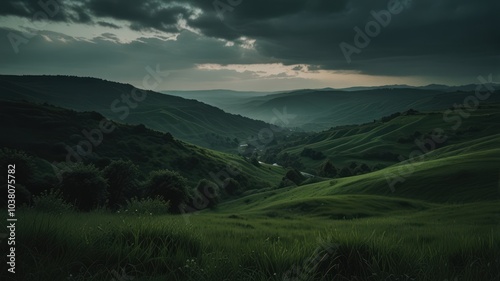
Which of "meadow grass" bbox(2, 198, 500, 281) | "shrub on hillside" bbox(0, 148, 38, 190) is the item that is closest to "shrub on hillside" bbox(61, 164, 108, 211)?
"shrub on hillside" bbox(0, 148, 38, 190)

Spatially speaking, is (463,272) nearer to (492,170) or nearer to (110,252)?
(110,252)

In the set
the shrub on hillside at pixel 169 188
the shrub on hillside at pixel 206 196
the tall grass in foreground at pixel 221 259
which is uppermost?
the tall grass in foreground at pixel 221 259

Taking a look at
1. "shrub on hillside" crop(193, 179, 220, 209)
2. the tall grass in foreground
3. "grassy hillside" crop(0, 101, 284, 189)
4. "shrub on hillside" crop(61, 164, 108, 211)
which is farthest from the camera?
"grassy hillside" crop(0, 101, 284, 189)

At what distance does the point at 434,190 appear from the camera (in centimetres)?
7475

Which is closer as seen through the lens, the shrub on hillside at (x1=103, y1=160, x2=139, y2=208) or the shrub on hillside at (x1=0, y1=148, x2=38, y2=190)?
the shrub on hillside at (x1=0, y1=148, x2=38, y2=190)

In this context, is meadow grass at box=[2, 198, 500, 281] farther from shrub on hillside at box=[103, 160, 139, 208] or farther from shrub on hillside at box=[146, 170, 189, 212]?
shrub on hillside at box=[103, 160, 139, 208]

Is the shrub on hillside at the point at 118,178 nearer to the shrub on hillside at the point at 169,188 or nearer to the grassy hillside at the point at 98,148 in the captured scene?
the shrub on hillside at the point at 169,188

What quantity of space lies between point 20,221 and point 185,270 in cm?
320

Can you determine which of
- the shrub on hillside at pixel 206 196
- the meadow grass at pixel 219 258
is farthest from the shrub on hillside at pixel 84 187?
the meadow grass at pixel 219 258

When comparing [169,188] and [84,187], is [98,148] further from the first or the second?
[84,187]

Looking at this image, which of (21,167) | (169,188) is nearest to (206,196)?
(169,188)

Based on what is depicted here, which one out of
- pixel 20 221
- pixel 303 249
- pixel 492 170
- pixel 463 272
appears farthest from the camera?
pixel 492 170

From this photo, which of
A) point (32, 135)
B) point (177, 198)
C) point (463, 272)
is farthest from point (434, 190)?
point (32, 135)

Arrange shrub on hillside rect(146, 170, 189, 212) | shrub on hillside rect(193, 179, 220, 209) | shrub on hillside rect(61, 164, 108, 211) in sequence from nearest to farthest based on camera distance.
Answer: shrub on hillside rect(61, 164, 108, 211) < shrub on hillside rect(146, 170, 189, 212) < shrub on hillside rect(193, 179, 220, 209)
